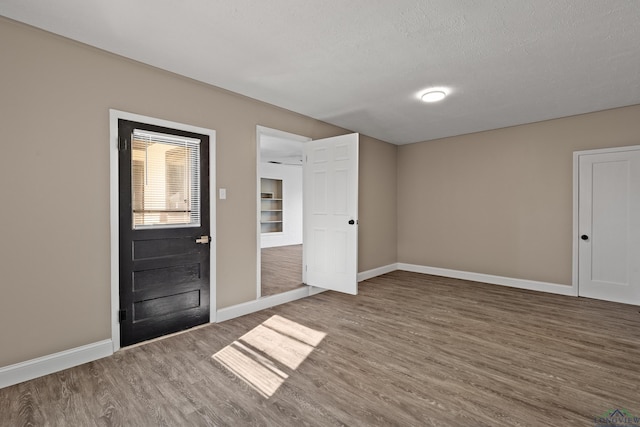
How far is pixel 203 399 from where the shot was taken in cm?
207

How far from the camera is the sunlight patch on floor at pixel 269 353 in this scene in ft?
7.65

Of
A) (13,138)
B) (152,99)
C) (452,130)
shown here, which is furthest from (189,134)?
(452,130)

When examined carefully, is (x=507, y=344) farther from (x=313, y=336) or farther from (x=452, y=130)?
(x=452, y=130)

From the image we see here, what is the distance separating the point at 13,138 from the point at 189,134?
1.35 meters

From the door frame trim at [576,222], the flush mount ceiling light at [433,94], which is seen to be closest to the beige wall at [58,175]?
the flush mount ceiling light at [433,94]

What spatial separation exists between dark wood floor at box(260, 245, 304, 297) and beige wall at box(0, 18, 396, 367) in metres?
2.08

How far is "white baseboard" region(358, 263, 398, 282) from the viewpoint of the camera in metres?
5.45

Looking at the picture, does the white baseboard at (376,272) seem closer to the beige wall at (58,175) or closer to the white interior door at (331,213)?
the white interior door at (331,213)

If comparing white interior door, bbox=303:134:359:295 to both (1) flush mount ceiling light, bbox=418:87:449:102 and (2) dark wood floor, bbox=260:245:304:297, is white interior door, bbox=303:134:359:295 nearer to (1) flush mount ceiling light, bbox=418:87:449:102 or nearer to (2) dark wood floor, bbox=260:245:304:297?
(2) dark wood floor, bbox=260:245:304:297

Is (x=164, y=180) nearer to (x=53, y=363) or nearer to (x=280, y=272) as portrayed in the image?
(x=53, y=363)

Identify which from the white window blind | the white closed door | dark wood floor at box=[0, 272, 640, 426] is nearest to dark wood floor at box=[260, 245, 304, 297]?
dark wood floor at box=[0, 272, 640, 426]

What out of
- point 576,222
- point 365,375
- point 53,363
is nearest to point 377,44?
point 365,375

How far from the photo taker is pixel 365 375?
2.37 metres

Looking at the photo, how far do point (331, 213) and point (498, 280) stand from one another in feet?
10.7
